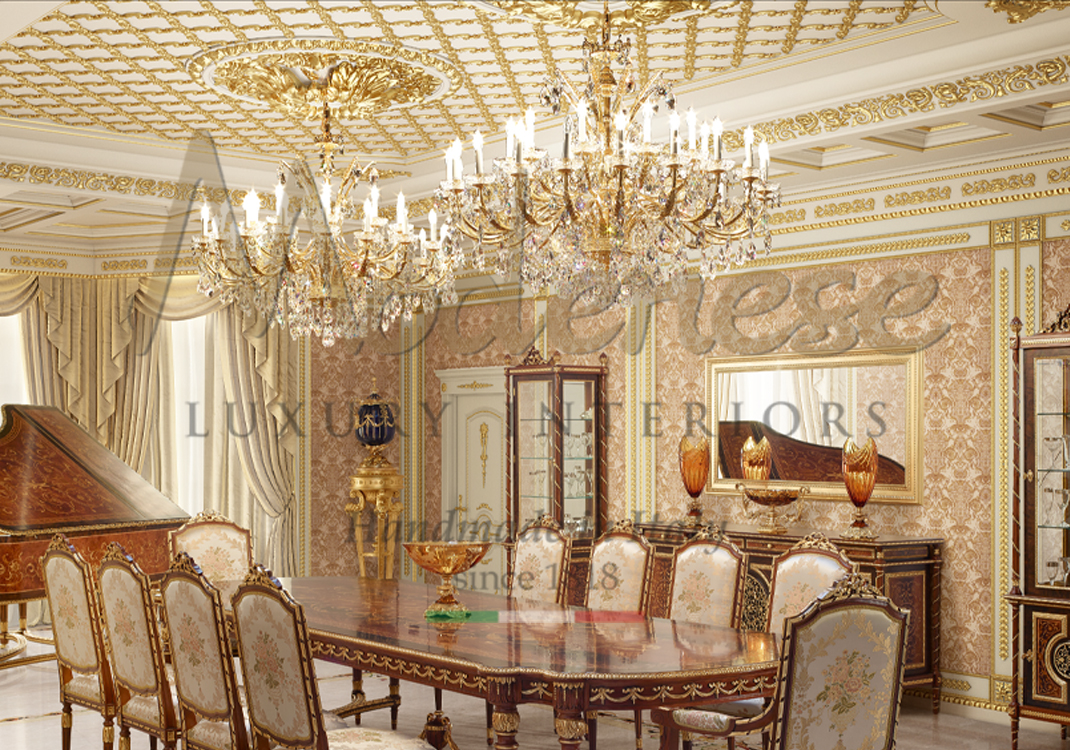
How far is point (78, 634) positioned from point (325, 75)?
8.31 feet

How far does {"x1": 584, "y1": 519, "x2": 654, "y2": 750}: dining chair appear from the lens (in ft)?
16.3

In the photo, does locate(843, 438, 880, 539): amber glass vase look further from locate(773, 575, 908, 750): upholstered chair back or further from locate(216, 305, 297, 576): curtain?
locate(216, 305, 297, 576): curtain

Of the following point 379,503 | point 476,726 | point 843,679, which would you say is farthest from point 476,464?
point 843,679

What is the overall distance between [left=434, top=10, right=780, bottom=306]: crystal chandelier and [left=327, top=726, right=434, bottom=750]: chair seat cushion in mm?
1585

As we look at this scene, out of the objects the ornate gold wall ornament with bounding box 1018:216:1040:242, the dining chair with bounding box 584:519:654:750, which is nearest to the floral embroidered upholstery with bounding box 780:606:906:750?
the dining chair with bounding box 584:519:654:750

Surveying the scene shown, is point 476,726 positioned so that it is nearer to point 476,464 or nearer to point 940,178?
point 476,464

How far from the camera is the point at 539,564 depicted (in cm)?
532

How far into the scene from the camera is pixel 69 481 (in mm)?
6164

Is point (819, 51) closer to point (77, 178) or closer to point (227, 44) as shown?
point (227, 44)

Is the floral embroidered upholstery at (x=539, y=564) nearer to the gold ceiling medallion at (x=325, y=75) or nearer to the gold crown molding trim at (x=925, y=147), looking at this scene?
the gold ceiling medallion at (x=325, y=75)

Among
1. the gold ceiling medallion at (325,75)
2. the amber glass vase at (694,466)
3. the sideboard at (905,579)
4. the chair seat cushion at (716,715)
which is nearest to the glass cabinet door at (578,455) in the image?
the amber glass vase at (694,466)

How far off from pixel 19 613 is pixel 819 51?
20.9ft

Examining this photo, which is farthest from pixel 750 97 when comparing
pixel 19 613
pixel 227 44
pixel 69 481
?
pixel 19 613

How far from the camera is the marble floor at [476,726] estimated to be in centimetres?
511
